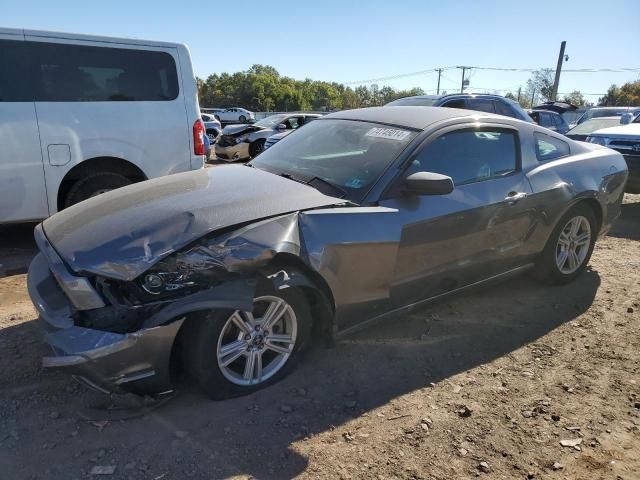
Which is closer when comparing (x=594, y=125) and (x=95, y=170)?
(x=95, y=170)

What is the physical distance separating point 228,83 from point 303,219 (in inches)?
3210

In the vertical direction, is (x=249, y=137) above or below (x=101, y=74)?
below

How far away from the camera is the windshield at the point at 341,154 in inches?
128

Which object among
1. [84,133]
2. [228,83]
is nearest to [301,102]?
[228,83]

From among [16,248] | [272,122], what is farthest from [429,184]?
[272,122]

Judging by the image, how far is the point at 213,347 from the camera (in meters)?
2.56

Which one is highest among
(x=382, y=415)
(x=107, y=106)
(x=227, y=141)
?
(x=107, y=106)

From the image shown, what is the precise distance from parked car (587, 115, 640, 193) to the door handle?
4.89 meters

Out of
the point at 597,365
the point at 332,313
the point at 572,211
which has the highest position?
the point at 572,211

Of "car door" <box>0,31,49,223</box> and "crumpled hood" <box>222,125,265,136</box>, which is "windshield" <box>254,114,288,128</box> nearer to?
"crumpled hood" <box>222,125,265,136</box>

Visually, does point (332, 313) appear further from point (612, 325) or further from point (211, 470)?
point (612, 325)

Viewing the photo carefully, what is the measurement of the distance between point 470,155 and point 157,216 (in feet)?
7.40

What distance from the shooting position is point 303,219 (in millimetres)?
2795

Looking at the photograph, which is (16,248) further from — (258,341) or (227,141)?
(227,141)
